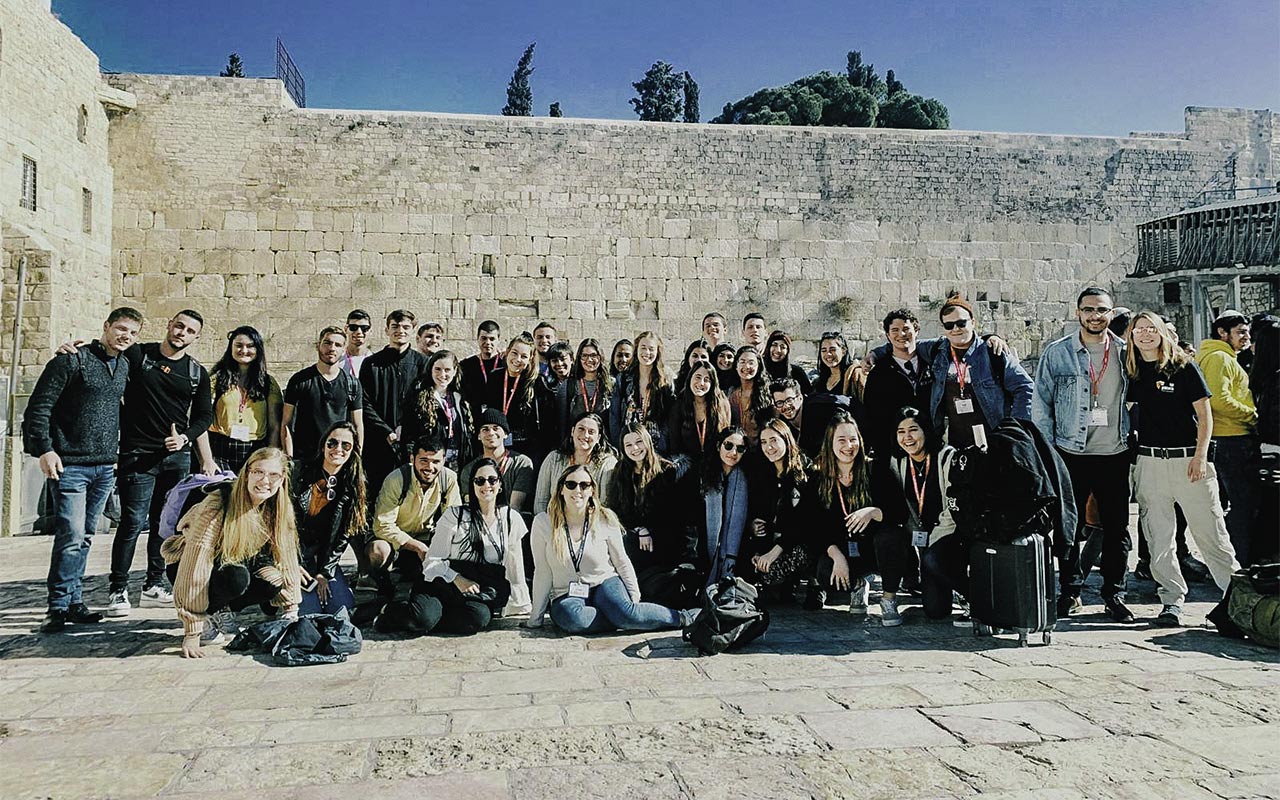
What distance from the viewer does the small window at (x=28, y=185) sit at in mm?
9867

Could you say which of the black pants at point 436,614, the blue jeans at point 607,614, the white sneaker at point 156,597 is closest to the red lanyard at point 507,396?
the black pants at point 436,614

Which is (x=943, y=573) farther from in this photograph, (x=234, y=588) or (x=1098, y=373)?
(x=234, y=588)

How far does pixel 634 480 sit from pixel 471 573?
3.58 ft

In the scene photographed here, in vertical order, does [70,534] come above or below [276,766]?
above

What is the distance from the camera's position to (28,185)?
32.7ft

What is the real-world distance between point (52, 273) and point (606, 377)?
7763mm

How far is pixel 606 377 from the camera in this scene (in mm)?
5863

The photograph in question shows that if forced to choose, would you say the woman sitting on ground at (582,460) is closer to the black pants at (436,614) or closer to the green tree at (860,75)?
the black pants at (436,614)

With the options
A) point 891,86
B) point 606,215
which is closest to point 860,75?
point 891,86

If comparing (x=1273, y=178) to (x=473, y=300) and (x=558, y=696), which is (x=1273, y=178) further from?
(x=558, y=696)

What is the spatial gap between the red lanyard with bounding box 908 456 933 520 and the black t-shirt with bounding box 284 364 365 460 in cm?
345

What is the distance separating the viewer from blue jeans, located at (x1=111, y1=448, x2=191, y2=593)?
185 inches

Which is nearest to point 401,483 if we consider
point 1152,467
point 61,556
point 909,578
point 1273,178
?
point 61,556

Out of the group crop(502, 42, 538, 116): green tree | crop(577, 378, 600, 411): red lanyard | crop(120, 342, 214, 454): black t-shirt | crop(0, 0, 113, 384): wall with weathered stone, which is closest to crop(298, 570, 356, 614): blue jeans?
crop(120, 342, 214, 454): black t-shirt
